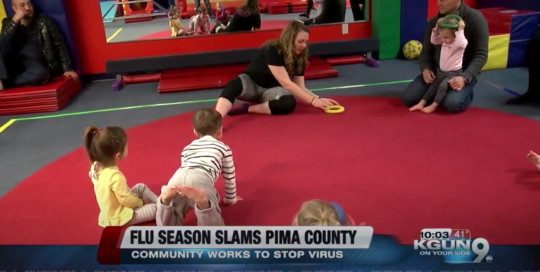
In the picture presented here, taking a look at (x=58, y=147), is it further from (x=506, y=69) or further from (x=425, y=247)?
(x=506, y=69)

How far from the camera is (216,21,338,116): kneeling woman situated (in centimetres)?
446

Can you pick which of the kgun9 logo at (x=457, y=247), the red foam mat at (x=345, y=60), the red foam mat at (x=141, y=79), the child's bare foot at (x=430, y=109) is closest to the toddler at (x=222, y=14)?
the red foam mat at (x=141, y=79)

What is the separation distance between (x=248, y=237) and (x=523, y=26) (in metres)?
5.73

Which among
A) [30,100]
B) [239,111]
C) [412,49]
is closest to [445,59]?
[239,111]

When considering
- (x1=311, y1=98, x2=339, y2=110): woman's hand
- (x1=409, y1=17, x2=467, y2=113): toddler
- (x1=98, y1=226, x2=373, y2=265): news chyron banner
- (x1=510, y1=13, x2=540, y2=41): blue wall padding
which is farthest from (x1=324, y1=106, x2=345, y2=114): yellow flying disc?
(x1=98, y1=226, x2=373, y2=265): news chyron banner

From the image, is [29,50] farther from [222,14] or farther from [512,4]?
[512,4]

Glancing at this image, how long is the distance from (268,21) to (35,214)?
4.61 meters

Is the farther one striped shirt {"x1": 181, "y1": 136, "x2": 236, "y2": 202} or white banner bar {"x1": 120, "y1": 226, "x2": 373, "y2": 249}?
striped shirt {"x1": 181, "y1": 136, "x2": 236, "y2": 202}

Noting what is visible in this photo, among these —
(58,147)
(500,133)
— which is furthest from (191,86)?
(500,133)

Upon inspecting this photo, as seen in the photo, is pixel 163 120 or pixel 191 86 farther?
pixel 191 86

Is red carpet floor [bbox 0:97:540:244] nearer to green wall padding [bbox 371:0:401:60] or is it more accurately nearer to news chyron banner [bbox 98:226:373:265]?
news chyron banner [bbox 98:226:373:265]

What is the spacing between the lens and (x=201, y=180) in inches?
103

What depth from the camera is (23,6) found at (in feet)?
18.7

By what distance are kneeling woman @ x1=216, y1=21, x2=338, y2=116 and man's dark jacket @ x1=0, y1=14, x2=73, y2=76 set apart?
2669mm
